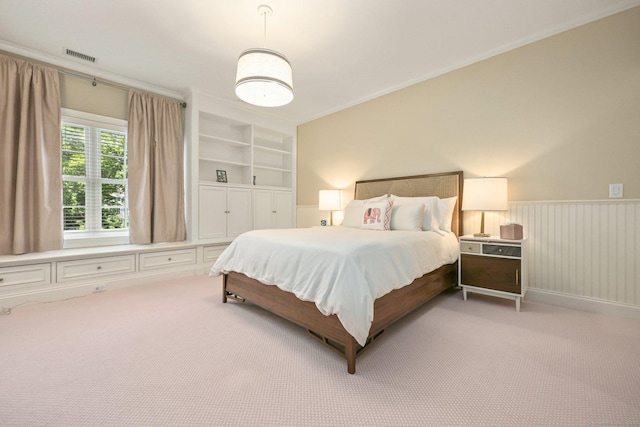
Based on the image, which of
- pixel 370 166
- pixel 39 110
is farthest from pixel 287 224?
pixel 39 110

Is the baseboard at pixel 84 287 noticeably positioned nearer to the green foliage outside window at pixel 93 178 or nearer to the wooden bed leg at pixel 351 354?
the green foliage outside window at pixel 93 178

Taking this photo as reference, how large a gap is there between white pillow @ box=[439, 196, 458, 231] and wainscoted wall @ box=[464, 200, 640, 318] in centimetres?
51

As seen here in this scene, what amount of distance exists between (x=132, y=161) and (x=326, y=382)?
347 centimetres

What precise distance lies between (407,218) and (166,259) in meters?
3.03

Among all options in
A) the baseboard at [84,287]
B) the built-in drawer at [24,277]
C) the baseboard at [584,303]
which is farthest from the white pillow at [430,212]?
the built-in drawer at [24,277]

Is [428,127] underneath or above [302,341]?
above

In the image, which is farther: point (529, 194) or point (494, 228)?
point (494, 228)

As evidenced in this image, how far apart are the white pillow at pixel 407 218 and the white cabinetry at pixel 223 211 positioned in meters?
2.42

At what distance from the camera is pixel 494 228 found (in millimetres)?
2902

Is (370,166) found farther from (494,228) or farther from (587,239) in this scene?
(587,239)

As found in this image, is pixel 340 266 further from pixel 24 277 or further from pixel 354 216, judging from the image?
pixel 24 277

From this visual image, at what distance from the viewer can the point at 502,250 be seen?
2.45m

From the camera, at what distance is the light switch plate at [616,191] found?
2229 mm

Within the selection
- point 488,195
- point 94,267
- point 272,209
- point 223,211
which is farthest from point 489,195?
point 94,267
